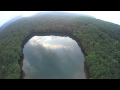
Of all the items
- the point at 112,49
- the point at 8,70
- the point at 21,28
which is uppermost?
the point at 21,28

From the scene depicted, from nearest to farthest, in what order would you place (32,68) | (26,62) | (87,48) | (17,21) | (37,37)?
(32,68) < (26,62) < (87,48) < (37,37) < (17,21)

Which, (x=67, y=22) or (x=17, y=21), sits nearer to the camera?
(x=67, y=22)

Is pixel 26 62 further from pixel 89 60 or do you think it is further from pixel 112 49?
pixel 112 49
